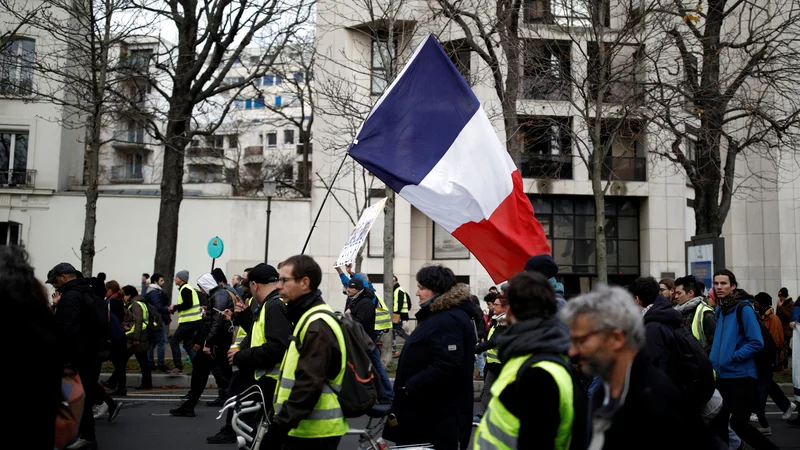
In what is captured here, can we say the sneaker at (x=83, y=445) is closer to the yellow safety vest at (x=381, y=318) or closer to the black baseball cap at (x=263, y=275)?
the black baseball cap at (x=263, y=275)

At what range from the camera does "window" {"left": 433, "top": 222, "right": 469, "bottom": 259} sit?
28.8m

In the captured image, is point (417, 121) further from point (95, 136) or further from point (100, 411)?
point (95, 136)

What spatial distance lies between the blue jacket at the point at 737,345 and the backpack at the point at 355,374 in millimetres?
4360

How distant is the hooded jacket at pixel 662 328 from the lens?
567cm

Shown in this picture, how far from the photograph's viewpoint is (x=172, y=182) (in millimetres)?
20516

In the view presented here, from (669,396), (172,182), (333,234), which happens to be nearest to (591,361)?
(669,396)

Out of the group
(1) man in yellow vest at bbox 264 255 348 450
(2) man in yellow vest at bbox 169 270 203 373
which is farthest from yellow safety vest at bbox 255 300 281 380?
(2) man in yellow vest at bbox 169 270 203 373

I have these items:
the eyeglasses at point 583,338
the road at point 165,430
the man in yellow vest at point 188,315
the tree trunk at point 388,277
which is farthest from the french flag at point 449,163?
the tree trunk at point 388,277

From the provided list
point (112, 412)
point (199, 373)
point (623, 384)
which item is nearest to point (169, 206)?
point (199, 373)

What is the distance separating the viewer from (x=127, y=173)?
54188mm

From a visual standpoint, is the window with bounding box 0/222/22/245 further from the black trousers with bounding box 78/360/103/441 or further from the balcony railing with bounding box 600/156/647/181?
the balcony railing with bounding box 600/156/647/181

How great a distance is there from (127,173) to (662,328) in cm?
5285

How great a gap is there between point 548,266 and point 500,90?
1151 cm

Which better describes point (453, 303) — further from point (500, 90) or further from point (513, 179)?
point (500, 90)
